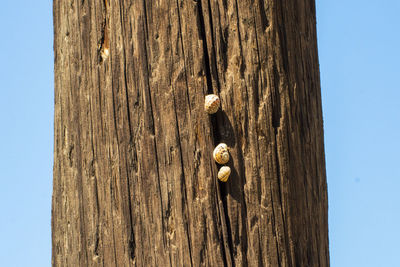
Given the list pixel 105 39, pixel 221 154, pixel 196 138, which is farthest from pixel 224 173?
pixel 105 39

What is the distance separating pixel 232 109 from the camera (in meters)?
1.96

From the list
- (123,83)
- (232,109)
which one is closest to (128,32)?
(123,83)

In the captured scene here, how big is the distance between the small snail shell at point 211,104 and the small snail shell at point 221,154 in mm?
137

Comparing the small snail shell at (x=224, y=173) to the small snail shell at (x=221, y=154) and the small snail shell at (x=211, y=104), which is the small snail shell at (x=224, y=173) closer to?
the small snail shell at (x=221, y=154)

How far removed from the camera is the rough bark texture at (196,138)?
193cm

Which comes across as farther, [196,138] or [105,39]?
[105,39]

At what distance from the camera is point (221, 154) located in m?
1.90

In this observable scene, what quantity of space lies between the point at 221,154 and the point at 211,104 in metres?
0.19

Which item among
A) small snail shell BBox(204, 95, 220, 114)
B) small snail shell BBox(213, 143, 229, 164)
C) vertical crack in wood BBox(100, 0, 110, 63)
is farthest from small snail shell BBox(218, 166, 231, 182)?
vertical crack in wood BBox(100, 0, 110, 63)

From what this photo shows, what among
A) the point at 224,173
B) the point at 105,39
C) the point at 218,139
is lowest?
the point at 224,173

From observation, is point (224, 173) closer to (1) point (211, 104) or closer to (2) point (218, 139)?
(2) point (218, 139)

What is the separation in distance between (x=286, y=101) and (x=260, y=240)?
0.56 metres

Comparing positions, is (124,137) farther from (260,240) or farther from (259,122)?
(260,240)

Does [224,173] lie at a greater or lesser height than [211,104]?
lesser
